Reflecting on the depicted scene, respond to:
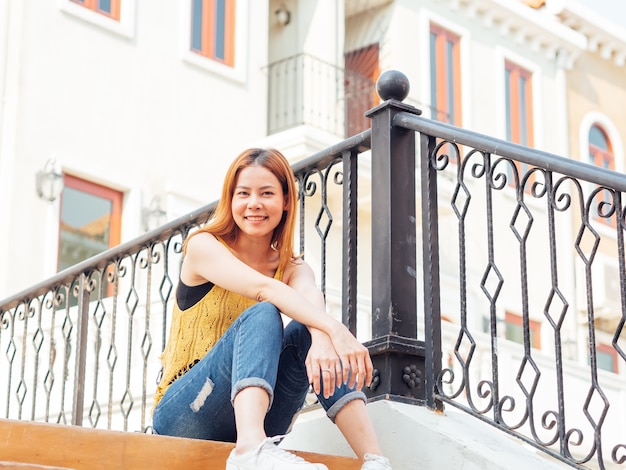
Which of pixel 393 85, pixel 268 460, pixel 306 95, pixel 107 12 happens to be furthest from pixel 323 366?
pixel 306 95

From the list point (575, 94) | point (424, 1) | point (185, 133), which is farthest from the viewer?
point (575, 94)

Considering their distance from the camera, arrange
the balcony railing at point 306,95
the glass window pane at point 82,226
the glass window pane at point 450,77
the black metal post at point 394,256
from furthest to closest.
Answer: the glass window pane at point 450,77
the balcony railing at point 306,95
the glass window pane at point 82,226
the black metal post at point 394,256

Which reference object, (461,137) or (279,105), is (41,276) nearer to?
(279,105)

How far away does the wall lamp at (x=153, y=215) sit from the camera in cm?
1337

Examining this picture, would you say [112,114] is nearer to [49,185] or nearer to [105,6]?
[105,6]

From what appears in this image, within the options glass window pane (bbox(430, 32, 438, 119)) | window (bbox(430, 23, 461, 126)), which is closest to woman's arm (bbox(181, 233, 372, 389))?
glass window pane (bbox(430, 32, 438, 119))

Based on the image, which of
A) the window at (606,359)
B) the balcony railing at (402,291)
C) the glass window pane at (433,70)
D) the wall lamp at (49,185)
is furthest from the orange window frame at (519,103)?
the wall lamp at (49,185)

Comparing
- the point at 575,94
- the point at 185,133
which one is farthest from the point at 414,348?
the point at 575,94

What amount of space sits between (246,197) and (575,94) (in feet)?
55.8

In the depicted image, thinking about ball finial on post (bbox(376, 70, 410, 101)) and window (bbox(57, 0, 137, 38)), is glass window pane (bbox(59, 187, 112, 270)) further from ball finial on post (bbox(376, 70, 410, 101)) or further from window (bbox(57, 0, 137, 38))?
ball finial on post (bbox(376, 70, 410, 101))

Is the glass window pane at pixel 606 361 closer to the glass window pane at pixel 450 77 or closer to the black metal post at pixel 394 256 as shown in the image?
the glass window pane at pixel 450 77

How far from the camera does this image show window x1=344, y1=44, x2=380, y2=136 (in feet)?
55.1

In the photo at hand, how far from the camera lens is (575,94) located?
66.0 feet

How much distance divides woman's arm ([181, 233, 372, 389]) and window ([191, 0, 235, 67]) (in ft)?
36.8
